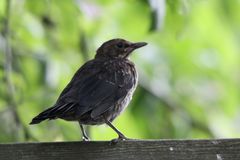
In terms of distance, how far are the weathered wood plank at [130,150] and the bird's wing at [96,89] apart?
47 centimetres

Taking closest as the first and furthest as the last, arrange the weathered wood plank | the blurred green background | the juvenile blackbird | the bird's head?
the weathered wood plank, the juvenile blackbird, the bird's head, the blurred green background

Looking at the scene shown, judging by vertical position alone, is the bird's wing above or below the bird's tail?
below

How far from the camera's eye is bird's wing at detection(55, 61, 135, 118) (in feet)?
A: 15.7

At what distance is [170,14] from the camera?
17.3ft

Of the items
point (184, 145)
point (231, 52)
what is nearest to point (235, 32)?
point (231, 52)

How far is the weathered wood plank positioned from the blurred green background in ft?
4.25

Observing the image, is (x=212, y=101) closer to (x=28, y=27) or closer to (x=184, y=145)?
(x=28, y=27)

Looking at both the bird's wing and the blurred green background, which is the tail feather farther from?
the blurred green background

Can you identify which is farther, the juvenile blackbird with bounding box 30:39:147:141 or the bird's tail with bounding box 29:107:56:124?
the juvenile blackbird with bounding box 30:39:147:141

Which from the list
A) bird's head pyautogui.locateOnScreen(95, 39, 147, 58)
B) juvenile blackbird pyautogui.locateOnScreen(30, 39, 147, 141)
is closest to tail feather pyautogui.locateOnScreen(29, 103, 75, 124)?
juvenile blackbird pyautogui.locateOnScreen(30, 39, 147, 141)

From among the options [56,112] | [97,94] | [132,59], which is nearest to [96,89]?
[97,94]

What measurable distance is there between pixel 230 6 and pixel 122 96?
7.24 ft

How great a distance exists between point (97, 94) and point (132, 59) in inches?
81.9

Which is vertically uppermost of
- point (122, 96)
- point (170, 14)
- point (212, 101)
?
point (170, 14)
